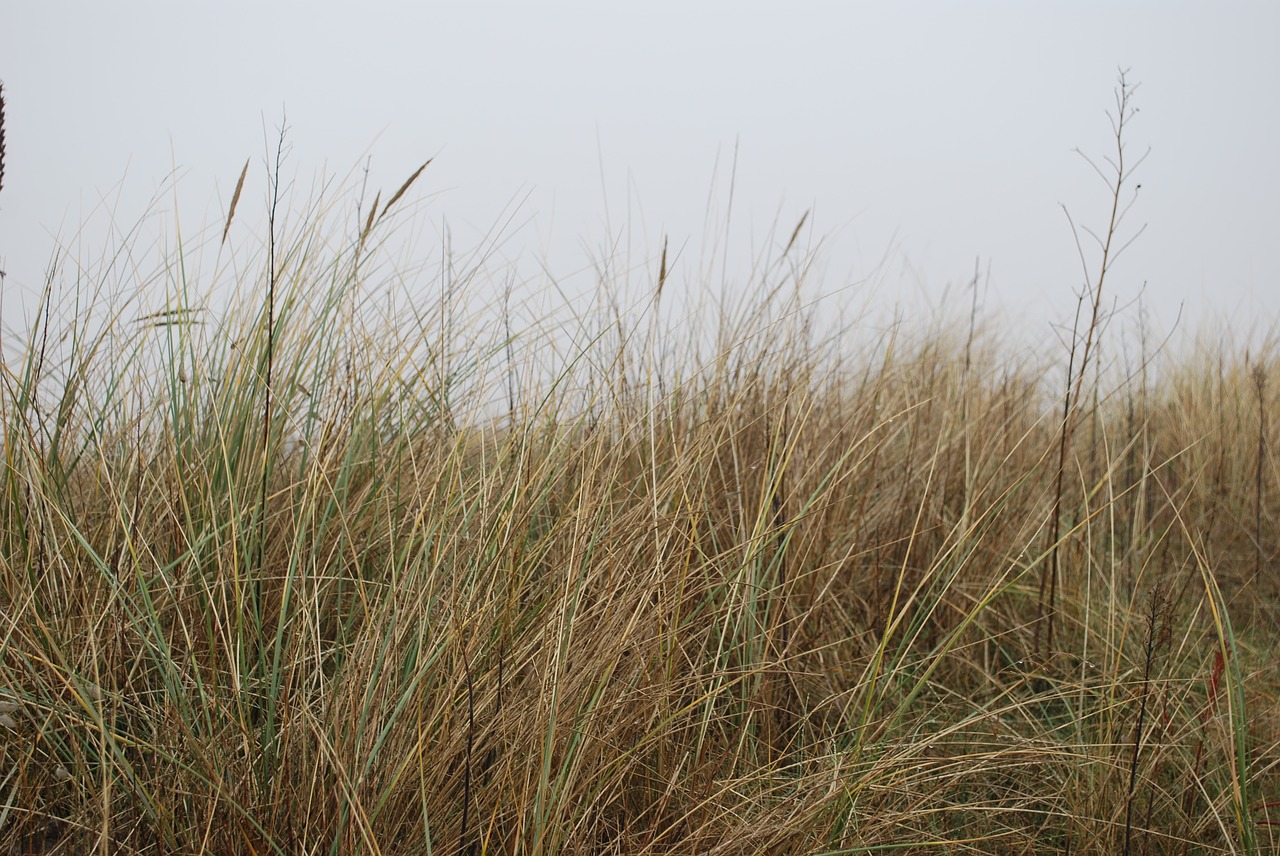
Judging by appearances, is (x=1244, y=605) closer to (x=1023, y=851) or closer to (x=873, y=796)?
(x=1023, y=851)

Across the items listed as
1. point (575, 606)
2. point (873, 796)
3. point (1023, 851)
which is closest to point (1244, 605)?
point (1023, 851)

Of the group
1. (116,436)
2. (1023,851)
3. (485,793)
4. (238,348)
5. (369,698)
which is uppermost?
(238,348)

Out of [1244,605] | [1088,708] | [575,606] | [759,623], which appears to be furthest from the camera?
[1244,605]

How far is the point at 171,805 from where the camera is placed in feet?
3.29

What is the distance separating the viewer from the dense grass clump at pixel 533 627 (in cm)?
103

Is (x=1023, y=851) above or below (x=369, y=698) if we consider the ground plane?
below

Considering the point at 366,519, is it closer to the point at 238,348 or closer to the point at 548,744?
the point at 238,348

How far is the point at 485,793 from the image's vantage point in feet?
3.47

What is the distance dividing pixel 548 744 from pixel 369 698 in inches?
7.7

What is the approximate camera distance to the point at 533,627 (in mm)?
1249

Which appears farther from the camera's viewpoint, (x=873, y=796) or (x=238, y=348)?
(x=238, y=348)

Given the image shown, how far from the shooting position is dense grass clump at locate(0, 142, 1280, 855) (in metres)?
1.03

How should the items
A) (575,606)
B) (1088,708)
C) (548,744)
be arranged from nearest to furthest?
(548,744) < (575,606) < (1088,708)

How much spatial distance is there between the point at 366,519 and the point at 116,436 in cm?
47
